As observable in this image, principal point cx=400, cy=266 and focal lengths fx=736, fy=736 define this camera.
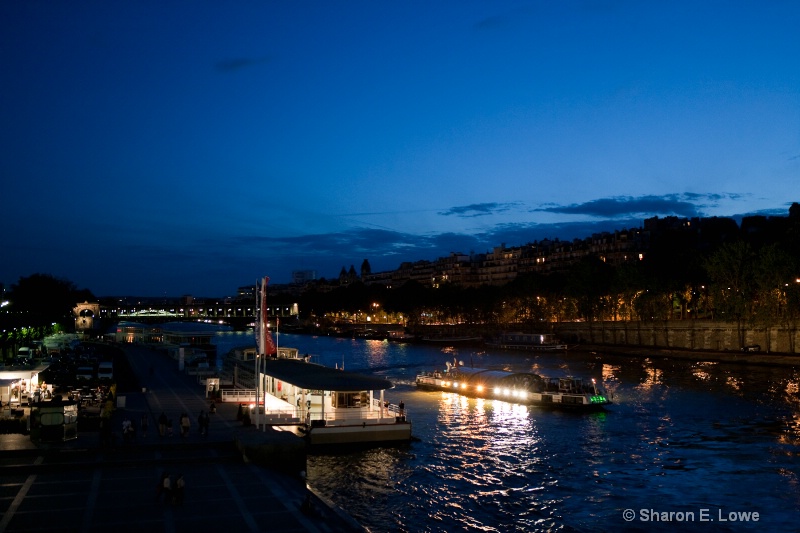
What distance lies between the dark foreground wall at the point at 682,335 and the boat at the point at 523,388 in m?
46.1

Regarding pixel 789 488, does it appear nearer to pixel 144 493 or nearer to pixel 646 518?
pixel 646 518

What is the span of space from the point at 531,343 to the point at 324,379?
89.3 metres

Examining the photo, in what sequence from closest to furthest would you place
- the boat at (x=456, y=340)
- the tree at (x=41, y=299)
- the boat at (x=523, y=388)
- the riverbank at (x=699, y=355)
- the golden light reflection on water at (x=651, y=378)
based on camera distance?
the boat at (x=523, y=388)
the golden light reflection on water at (x=651, y=378)
the riverbank at (x=699, y=355)
the tree at (x=41, y=299)
the boat at (x=456, y=340)

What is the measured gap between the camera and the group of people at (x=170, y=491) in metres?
21.2

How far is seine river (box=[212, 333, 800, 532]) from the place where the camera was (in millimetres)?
26109

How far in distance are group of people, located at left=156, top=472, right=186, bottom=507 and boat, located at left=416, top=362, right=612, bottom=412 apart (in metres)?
34.0

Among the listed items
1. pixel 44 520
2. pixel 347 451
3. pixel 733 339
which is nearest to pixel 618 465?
pixel 347 451

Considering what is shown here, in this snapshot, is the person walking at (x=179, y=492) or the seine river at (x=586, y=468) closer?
the person walking at (x=179, y=492)

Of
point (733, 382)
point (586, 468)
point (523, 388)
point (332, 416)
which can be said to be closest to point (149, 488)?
point (332, 416)

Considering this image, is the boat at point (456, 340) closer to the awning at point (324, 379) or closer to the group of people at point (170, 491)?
the awning at point (324, 379)

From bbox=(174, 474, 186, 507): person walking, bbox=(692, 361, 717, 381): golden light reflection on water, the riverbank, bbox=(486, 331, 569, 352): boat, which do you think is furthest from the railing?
bbox=(486, 331, 569, 352): boat

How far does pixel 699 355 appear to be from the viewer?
9356 cm

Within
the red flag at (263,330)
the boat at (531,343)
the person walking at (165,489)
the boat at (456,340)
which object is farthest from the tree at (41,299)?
the person walking at (165,489)

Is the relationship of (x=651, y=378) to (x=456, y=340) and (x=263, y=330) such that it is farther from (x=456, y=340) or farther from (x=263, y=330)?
(x=456, y=340)
